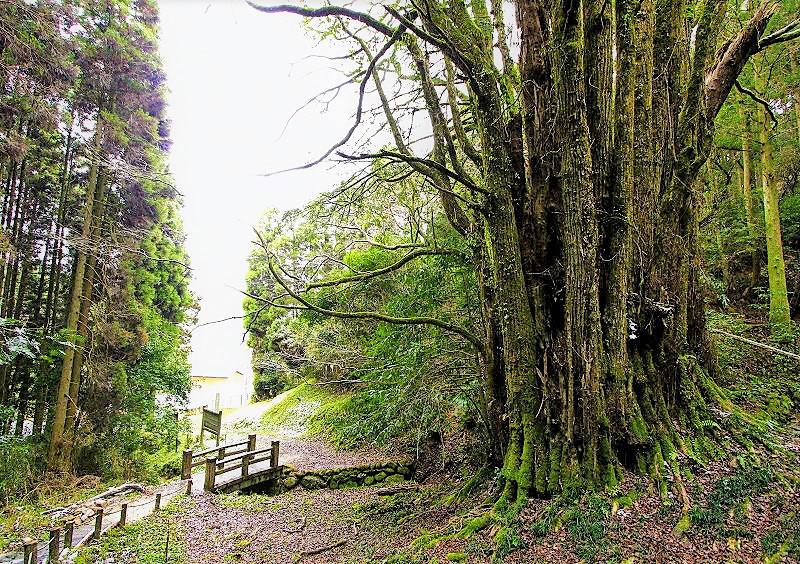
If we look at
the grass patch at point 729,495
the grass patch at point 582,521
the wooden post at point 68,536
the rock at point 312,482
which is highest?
the grass patch at point 729,495

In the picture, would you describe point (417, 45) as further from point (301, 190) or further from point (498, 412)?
point (301, 190)

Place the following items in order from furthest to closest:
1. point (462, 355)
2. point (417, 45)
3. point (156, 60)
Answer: point (156, 60)
point (462, 355)
point (417, 45)

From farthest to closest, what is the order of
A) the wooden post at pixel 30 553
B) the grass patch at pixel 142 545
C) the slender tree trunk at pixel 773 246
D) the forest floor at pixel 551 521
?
the slender tree trunk at pixel 773 246 → the grass patch at pixel 142 545 → the wooden post at pixel 30 553 → the forest floor at pixel 551 521

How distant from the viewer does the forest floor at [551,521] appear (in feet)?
9.27

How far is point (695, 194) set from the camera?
4.47m

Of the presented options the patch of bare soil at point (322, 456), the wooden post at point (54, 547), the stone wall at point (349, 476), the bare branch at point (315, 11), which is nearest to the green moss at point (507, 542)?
→ the bare branch at point (315, 11)

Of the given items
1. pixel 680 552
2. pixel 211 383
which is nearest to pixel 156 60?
pixel 680 552

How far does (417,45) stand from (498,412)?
14.6ft

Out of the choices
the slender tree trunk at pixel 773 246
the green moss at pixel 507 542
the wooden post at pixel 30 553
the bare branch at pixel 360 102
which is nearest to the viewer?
the green moss at pixel 507 542

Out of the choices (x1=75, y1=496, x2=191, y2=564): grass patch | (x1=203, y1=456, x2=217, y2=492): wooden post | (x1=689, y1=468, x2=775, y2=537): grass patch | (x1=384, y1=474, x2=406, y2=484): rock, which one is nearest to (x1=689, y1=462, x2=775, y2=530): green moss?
(x1=689, y1=468, x2=775, y2=537): grass patch

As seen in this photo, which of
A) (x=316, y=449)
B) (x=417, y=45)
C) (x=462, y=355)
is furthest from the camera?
(x=316, y=449)

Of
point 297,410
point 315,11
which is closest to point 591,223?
point 315,11

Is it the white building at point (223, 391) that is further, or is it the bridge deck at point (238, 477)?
the white building at point (223, 391)

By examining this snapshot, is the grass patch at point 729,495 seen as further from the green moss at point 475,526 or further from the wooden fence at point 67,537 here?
the wooden fence at point 67,537
